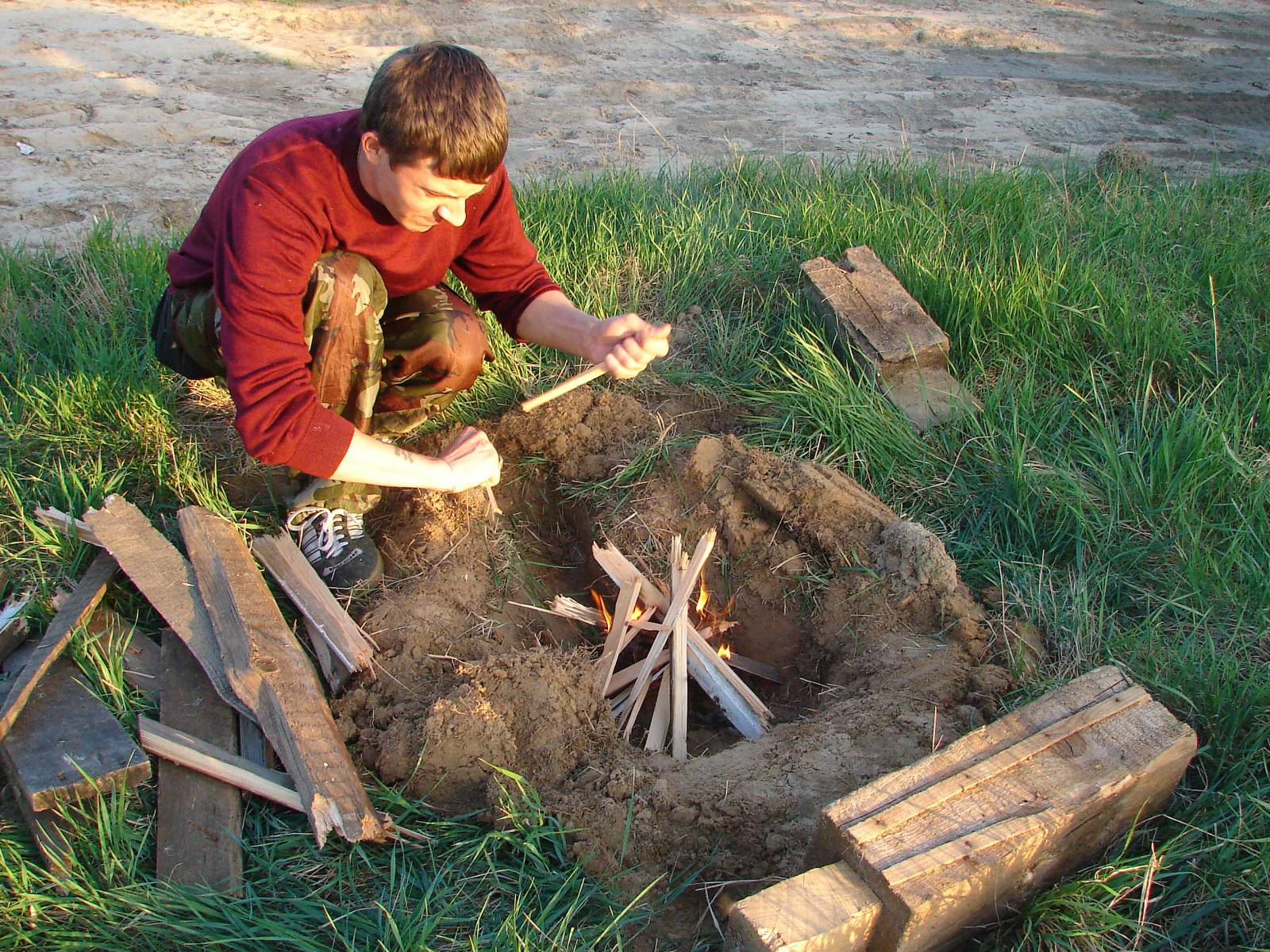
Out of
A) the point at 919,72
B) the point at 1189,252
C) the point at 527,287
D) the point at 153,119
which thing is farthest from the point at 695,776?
the point at 919,72

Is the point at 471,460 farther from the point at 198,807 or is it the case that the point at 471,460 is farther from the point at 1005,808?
the point at 1005,808

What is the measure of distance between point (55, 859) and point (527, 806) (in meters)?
1.02

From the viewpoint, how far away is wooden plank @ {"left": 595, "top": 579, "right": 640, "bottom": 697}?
2.78 m

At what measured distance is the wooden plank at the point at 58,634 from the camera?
2.35 metres

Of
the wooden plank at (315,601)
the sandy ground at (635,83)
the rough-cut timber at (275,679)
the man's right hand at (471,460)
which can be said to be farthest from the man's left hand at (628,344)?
the sandy ground at (635,83)

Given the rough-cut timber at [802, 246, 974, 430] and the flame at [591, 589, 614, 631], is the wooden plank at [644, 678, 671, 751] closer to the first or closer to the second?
the flame at [591, 589, 614, 631]

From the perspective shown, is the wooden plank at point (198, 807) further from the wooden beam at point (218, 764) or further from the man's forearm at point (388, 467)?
the man's forearm at point (388, 467)

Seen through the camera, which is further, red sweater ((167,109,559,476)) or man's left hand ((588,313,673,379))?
man's left hand ((588,313,673,379))

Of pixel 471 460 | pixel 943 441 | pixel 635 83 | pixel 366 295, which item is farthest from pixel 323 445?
pixel 635 83

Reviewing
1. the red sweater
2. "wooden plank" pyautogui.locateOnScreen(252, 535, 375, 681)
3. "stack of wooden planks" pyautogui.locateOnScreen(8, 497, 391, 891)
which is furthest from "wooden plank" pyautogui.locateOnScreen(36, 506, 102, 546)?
the red sweater

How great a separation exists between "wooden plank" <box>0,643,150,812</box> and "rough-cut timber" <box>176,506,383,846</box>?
0.97 ft

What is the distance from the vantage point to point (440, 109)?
2225 millimetres

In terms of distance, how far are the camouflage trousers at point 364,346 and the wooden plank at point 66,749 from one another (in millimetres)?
884

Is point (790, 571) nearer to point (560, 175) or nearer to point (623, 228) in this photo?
point (623, 228)
